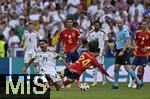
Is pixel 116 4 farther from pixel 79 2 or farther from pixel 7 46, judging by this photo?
pixel 7 46

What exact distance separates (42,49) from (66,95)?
215cm

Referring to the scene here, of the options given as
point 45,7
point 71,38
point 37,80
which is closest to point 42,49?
point 37,80

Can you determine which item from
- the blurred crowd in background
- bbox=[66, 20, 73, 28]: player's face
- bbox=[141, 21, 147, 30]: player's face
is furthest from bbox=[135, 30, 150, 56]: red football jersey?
the blurred crowd in background

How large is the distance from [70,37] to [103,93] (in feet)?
12.0

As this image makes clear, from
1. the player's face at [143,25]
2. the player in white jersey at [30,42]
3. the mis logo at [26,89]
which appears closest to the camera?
the mis logo at [26,89]

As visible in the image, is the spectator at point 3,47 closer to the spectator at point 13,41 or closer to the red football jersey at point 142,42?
the spectator at point 13,41

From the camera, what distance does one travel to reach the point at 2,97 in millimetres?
18422

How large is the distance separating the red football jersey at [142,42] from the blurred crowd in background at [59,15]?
4.55m

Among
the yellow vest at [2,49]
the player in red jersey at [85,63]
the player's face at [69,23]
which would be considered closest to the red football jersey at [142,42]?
the player's face at [69,23]

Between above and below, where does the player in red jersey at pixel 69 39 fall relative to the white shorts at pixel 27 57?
above

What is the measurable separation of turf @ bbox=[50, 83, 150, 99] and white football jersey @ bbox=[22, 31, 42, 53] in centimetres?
254

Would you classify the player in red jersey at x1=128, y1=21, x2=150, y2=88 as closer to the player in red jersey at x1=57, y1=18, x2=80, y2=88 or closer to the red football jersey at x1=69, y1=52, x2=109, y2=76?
the player in red jersey at x1=57, y1=18, x2=80, y2=88

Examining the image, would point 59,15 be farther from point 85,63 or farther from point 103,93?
point 85,63

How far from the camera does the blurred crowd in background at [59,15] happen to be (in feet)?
97.3
